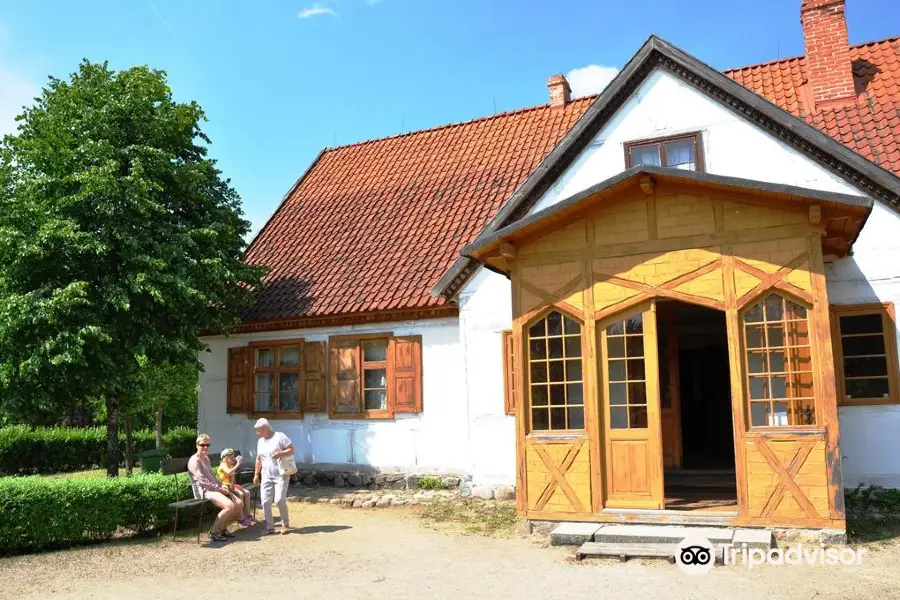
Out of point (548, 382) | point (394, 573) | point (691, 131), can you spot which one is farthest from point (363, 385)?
point (691, 131)

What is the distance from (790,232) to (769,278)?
A: 1.87 feet

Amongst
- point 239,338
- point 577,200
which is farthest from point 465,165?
point 577,200

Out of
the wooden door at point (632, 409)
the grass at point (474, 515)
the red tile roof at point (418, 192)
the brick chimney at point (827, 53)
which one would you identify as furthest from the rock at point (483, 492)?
the brick chimney at point (827, 53)

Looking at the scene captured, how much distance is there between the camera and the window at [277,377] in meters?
14.7

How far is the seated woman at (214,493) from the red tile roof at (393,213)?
14.7 feet

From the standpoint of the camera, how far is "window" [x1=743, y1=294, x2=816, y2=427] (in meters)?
8.30

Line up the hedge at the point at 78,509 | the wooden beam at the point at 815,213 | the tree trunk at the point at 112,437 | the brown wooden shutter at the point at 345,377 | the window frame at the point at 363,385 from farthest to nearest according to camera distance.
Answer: the brown wooden shutter at the point at 345,377 < the window frame at the point at 363,385 < the tree trunk at the point at 112,437 < the hedge at the point at 78,509 < the wooden beam at the point at 815,213

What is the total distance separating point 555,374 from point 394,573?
3.16 m

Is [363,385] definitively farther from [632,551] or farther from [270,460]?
[632,551]

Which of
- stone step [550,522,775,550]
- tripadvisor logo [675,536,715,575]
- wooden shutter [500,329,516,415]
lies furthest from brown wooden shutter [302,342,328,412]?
tripadvisor logo [675,536,715,575]

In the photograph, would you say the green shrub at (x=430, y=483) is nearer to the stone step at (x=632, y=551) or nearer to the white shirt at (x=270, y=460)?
the white shirt at (x=270, y=460)

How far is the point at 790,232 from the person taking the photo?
27.4ft

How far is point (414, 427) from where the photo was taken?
13.2 m

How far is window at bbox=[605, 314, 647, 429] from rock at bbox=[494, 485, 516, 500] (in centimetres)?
323
